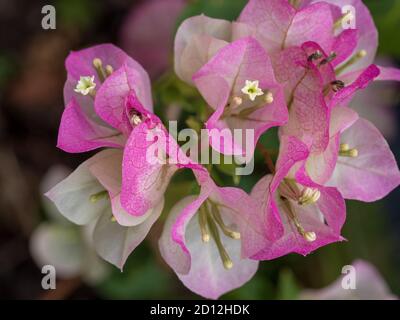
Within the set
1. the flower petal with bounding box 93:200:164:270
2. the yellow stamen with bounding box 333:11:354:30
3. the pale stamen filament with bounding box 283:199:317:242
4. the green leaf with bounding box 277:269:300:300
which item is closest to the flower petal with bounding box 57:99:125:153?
the flower petal with bounding box 93:200:164:270

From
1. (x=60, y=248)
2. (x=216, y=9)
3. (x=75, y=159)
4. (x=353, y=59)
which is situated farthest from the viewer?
(x=75, y=159)

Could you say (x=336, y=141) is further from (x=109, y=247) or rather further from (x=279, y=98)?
(x=109, y=247)

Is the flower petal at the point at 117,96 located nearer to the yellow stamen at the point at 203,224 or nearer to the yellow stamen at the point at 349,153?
the yellow stamen at the point at 203,224

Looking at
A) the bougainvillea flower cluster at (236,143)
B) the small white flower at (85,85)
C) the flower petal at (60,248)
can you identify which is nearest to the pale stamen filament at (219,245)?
the bougainvillea flower cluster at (236,143)

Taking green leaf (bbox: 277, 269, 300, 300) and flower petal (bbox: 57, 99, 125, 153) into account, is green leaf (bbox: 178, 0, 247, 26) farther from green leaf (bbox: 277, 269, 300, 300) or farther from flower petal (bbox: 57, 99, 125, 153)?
green leaf (bbox: 277, 269, 300, 300)

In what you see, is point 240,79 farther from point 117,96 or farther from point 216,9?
point 216,9

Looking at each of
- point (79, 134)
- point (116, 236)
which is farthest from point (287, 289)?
point (79, 134)
